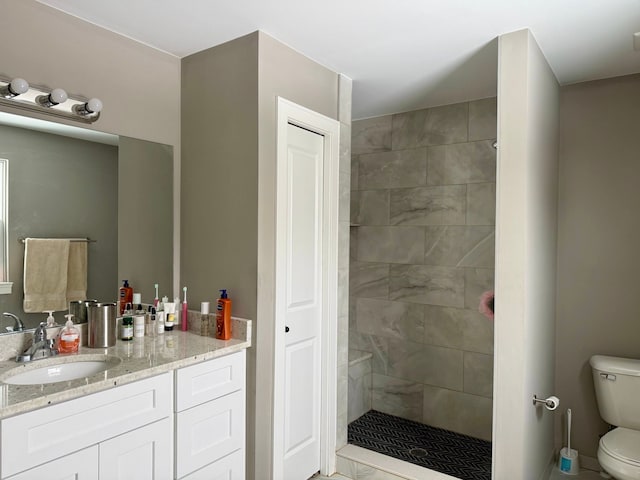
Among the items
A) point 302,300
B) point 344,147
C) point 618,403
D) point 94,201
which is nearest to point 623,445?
point 618,403

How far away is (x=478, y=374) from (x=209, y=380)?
209cm

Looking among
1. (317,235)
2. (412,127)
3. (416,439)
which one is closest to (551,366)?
(416,439)

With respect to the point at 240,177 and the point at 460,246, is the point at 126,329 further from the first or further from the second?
the point at 460,246

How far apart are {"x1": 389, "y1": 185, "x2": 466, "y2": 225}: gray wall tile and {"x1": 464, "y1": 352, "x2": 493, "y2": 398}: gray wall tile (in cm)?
99

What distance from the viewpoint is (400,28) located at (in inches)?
84.3

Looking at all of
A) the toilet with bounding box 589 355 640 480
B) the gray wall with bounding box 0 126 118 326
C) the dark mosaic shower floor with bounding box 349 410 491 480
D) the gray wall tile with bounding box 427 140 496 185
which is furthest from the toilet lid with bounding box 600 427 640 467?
the gray wall with bounding box 0 126 118 326

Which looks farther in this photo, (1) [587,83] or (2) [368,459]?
(1) [587,83]

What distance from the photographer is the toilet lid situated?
7.38 ft

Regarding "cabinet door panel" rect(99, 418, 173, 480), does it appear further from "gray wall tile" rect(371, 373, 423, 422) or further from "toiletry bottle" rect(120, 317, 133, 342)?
"gray wall tile" rect(371, 373, 423, 422)

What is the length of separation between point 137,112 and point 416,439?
2817 millimetres

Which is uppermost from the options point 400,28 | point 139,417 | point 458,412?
point 400,28

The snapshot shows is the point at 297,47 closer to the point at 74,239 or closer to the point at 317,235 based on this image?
the point at 317,235

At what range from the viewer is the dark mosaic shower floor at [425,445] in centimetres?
282

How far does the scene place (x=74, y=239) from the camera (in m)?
2.12
